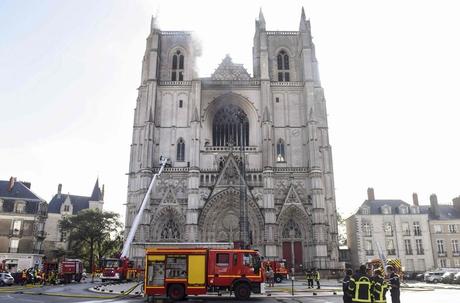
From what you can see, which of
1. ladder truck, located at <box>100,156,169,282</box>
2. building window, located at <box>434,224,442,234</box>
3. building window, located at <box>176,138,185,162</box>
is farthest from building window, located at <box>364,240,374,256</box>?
ladder truck, located at <box>100,156,169,282</box>

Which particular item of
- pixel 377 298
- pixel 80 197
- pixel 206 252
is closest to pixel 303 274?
pixel 206 252

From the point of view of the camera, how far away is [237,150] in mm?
39906

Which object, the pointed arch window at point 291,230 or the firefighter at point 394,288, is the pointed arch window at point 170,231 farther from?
the firefighter at point 394,288

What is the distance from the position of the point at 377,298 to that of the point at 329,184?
104 feet

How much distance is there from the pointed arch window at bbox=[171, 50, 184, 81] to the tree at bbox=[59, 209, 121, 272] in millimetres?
20586

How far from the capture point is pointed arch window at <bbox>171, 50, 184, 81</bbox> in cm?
4459

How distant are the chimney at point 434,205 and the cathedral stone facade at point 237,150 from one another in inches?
621

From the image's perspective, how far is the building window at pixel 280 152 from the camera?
40.3 m

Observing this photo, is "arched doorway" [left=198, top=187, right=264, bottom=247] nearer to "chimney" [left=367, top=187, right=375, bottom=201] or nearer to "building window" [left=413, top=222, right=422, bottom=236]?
"chimney" [left=367, top=187, right=375, bottom=201]

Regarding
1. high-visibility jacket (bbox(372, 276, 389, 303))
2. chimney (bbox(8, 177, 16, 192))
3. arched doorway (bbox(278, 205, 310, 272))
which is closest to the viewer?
high-visibility jacket (bbox(372, 276, 389, 303))

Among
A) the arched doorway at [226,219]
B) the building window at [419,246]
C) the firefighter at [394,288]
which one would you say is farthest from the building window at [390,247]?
the firefighter at [394,288]

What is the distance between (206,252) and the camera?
1617cm

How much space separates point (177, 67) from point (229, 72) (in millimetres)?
6059

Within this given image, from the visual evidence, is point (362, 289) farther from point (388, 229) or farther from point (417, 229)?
point (417, 229)
